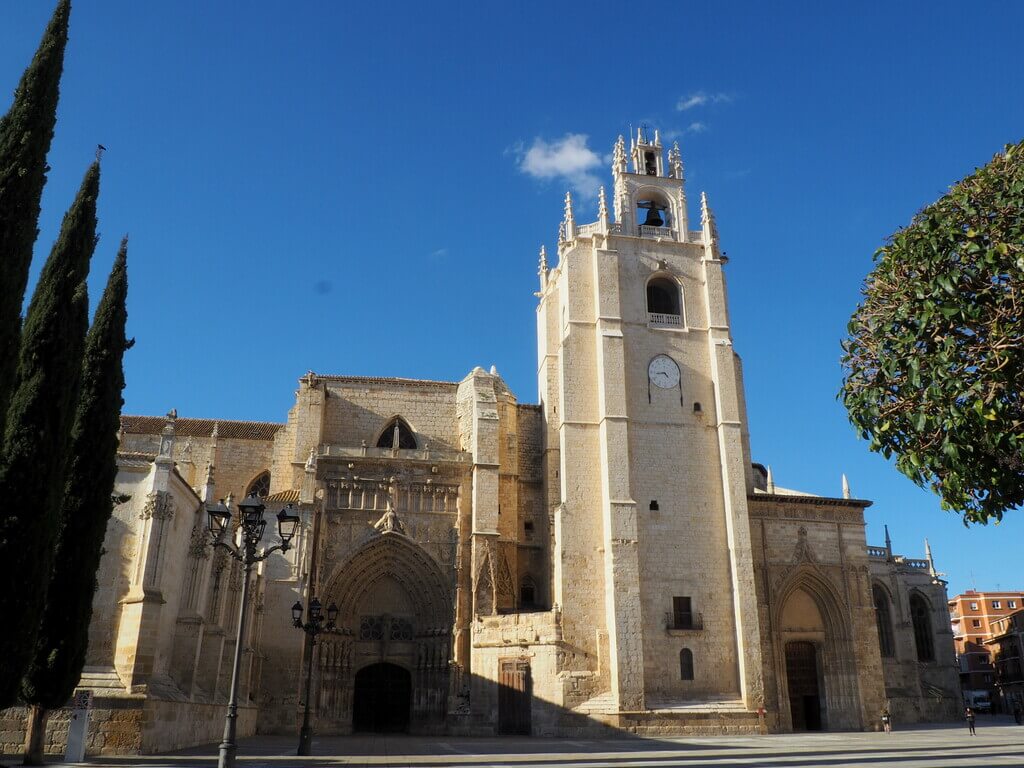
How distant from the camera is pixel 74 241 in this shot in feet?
41.3

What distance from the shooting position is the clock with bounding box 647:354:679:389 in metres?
27.5

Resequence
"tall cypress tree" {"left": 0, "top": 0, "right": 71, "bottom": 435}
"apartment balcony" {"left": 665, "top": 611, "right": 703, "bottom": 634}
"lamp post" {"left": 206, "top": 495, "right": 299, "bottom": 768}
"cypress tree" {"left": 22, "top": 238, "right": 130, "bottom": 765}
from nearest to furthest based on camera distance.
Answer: "lamp post" {"left": 206, "top": 495, "right": 299, "bottom": 768} → "tall cypress tree" {"left": 0, "top": 0, "right": 71, "bottom": 435} → "cypress tree" {"left": 22, "top": 238, "right": 130, "bottom": 765} → "apartment balcony" {"left": 665, "top": 611, "right": 703, "bottom": 634}

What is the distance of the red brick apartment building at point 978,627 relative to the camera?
57.7 m

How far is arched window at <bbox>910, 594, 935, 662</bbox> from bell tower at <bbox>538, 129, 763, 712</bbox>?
14.8m

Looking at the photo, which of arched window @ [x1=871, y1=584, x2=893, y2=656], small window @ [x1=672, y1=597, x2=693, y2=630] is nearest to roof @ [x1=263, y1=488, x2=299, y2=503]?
small window @ [x1=672, y1=597, x2=693, y2=630]

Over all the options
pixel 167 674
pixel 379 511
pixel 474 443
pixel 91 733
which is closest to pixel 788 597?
pixel 474 443

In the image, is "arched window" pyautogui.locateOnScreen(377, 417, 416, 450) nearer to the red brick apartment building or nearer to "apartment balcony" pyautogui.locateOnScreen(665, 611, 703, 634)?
"apartment balcony" pyautogui.locateOnScreen(665, 611, 703, 634)

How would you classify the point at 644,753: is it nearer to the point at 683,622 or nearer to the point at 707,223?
the point at 683,622

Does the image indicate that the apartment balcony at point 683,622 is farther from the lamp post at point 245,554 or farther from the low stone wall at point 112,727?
the lamp post at point 245,554

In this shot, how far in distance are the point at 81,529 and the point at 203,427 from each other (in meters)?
17.4

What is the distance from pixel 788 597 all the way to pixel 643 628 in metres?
5.10

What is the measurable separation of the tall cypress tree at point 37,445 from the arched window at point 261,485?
17774 mm

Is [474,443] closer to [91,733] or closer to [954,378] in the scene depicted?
[91,733]

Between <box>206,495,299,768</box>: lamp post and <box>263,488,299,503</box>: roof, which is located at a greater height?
<box>263,488,299,503</box>: roof
